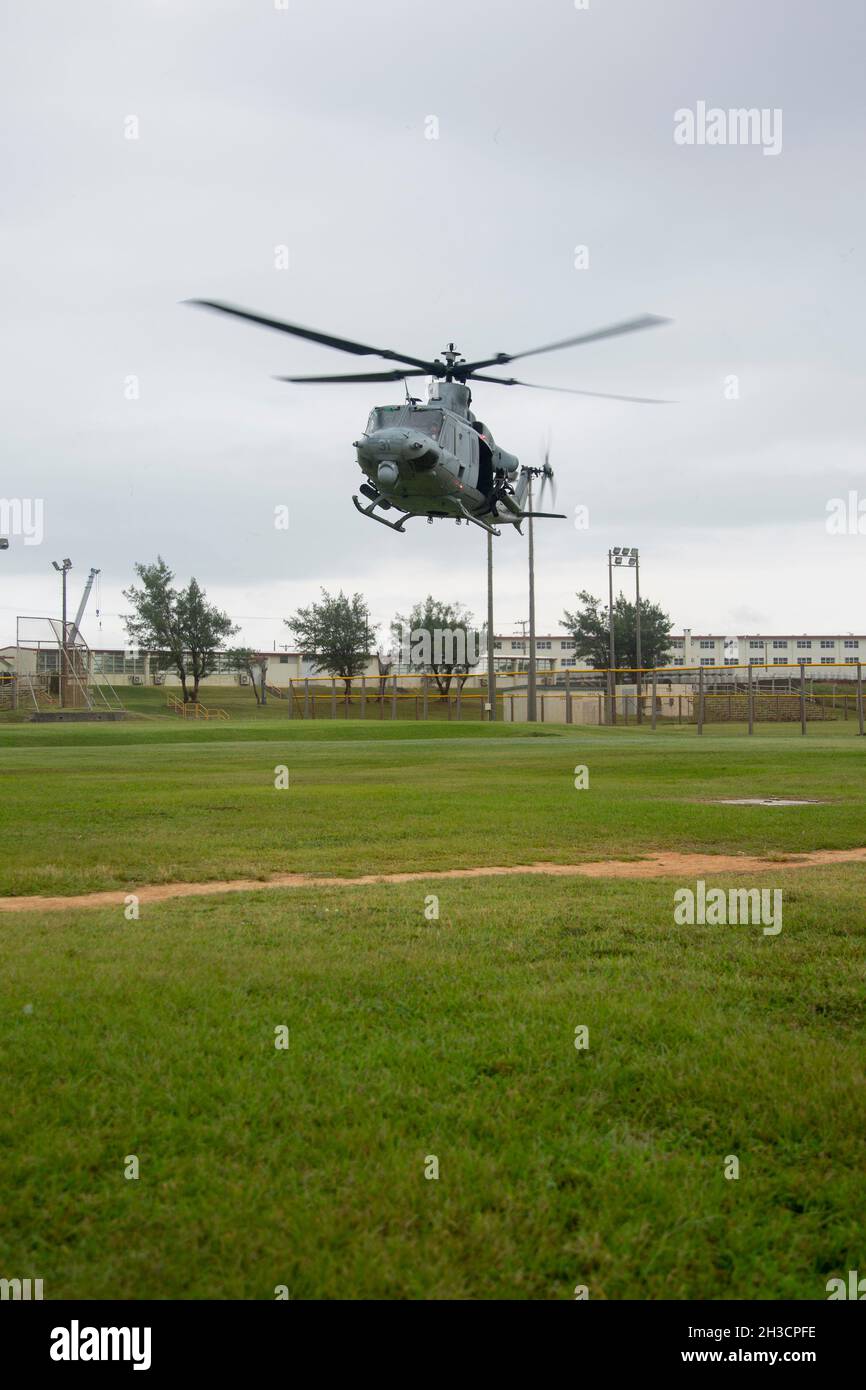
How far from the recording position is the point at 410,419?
2262cm

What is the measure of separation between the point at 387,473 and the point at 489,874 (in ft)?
45.9

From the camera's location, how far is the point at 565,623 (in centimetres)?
8431

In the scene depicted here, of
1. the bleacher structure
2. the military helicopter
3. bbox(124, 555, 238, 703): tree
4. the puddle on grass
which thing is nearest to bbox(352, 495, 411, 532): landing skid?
the military helicopter

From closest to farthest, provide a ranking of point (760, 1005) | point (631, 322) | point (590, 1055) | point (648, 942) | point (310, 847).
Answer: point (590, 1055), point (760, 1005), point (648, 942), point (310, 847), point (631, 322)

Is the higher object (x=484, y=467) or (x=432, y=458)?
(x=484, y=467)

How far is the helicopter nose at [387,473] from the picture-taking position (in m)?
21.6

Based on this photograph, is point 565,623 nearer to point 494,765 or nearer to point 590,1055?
point 494,765

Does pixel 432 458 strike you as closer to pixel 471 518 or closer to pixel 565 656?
pixel 471 518

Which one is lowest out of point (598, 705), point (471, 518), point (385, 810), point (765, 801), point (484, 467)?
point (765, 801)

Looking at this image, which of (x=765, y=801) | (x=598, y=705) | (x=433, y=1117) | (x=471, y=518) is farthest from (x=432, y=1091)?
(x=598, y=705)

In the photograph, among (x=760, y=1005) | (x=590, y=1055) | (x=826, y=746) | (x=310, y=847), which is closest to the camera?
(x=590, y=1055)

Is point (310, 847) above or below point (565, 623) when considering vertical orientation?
below

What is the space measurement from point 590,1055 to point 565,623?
265 feet
